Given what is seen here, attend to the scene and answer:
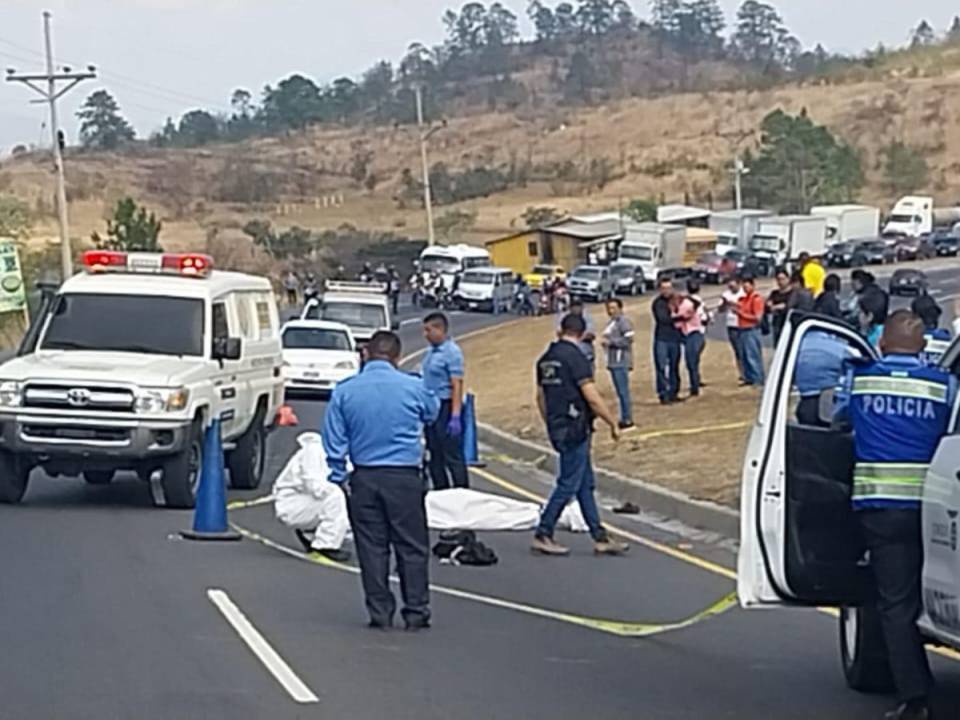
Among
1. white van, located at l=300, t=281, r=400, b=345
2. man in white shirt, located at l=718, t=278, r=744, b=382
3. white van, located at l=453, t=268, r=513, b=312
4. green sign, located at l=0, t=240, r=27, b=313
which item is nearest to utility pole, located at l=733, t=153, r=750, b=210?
white van, located at l=453, t=268, r=513, b=312

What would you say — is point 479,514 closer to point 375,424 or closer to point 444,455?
point 444,455

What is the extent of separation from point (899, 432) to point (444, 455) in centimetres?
888

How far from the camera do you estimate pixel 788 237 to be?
8794cm

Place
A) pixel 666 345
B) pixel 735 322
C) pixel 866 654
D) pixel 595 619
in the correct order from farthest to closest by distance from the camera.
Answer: pixel 735 322 < pixel 666 345 < pixel 595 619 < pixel 866 654

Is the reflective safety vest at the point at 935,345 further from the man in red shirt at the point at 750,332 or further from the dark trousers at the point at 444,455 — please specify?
the man in red shirt at the point at 750,332

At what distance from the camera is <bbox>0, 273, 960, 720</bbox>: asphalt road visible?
9.40 m

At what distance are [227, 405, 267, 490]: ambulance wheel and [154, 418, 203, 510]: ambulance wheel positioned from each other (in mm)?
2068

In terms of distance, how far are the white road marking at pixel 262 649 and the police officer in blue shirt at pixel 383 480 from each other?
755mm

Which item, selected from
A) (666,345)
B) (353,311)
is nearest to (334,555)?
(666,345)

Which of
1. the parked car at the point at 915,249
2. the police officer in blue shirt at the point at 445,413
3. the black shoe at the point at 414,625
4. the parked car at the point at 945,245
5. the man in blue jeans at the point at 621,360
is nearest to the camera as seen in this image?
the black shoe at the point at 414,625

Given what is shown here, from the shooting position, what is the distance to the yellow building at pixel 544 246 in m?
101

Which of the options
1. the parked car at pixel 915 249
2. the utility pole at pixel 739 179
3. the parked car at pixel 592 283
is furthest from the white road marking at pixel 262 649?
the utility pole at pixel 739 179

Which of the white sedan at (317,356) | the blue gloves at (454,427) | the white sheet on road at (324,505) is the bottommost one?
the white sedan at (317,356)

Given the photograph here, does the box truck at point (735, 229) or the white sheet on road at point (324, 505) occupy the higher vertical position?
the white sheet on road at point (324, 505)
